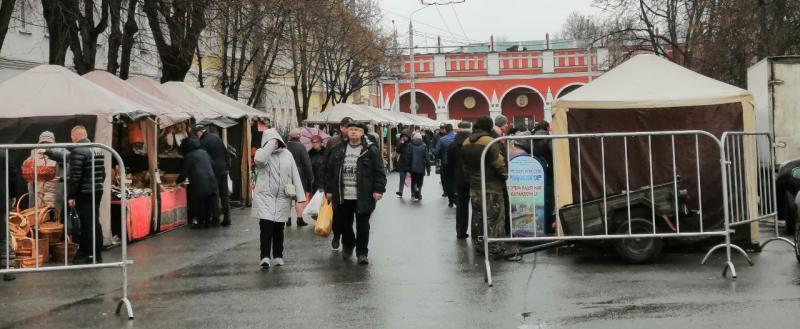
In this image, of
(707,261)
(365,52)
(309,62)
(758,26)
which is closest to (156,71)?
(309,62)

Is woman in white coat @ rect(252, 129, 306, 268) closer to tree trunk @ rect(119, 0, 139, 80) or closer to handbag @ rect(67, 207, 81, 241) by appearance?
handbag @ rect(67, 207, 81, 241)

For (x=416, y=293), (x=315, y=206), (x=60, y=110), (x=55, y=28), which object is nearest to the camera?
(x=416, y=293)

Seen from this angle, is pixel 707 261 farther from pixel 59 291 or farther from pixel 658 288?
pixel 59 291

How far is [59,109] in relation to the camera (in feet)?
50.7

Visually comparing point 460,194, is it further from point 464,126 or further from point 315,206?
point 315,206

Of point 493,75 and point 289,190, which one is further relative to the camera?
point 493,75

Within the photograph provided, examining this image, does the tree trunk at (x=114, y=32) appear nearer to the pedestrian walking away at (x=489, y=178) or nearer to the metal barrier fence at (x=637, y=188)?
the pedestrian walking away at (x=489, y=178)

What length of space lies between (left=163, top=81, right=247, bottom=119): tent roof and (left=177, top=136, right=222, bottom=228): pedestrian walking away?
12.5 feet

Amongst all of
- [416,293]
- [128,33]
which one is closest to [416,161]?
[128,33]

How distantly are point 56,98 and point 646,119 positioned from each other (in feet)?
26.9

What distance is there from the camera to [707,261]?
11727 millimetres

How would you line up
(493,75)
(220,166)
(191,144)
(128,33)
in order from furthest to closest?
(493,75) < (128,33) < (220,166) < (191,144)

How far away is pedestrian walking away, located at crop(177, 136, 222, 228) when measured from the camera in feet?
60.0

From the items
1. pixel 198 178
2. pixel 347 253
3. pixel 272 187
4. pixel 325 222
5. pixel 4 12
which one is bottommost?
pixel 347 253
